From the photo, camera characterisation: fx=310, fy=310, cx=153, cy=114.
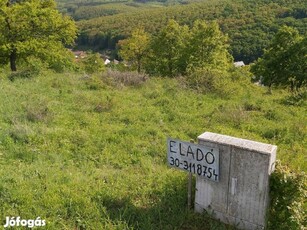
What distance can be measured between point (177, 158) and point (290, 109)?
20.6 ft

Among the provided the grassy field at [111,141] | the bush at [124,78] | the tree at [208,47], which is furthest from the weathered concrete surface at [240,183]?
the tree at [208,47]

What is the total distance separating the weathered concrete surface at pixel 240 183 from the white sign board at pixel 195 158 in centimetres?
8

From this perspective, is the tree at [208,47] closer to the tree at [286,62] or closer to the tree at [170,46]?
the tree at [170,46]

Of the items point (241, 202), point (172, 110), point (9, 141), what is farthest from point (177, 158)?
point (172, 110)

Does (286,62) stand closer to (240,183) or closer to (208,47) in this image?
(208,47)

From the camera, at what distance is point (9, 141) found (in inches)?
233

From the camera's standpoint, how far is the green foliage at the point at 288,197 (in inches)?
129

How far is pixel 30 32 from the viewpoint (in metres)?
15.1

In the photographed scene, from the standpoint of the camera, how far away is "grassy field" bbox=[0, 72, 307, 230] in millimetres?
3900

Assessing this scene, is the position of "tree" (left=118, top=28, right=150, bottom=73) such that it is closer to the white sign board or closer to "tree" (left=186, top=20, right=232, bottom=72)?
"tree" (left=186, top=20, right=232, bottom=72)

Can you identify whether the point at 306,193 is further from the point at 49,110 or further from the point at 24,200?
the point at 49,110

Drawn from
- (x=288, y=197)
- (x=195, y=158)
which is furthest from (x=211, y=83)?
(x=288, y=197)

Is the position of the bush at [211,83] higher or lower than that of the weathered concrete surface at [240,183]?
lower

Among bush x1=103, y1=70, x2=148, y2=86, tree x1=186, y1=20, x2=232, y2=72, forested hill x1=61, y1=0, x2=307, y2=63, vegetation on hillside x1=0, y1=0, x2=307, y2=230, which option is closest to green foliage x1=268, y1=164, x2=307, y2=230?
vegetation on hillside x1=0, y1=0, x2=307, y2=230
